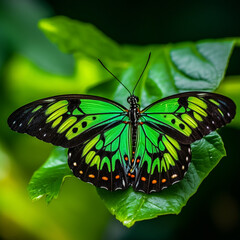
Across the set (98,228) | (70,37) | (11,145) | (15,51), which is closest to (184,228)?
(98,228)

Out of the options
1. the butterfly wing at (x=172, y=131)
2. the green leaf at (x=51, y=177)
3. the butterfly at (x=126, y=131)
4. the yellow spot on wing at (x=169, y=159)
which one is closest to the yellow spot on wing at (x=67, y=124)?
the butterfly at (x=126, y=131)

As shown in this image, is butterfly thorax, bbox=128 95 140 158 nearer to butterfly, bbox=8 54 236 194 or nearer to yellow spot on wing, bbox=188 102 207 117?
butterfly, bbox=8 54 236 194

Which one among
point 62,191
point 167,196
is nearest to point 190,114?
point 167,196

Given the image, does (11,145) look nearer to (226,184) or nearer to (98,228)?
(98,228)

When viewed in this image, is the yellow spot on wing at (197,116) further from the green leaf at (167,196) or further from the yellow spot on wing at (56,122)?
the yellow spot on wing at (56,122)

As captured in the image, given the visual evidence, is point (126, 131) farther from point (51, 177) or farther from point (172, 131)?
point (51, 177)

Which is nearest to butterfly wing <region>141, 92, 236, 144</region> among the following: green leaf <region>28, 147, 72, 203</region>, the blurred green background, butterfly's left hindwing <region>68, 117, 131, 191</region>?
butterfly's left hindwing <region>68, 117, 131, 191</region>
